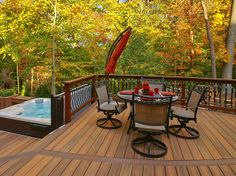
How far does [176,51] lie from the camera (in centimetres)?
948

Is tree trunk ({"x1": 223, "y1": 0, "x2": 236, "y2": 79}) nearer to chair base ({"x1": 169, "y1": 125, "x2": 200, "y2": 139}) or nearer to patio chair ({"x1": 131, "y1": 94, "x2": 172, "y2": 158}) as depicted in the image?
chair base ({"x1": 169, "y1": 125, "x2": 200, "y2": 139})

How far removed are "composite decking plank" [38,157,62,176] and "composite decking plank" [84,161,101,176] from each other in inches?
19.2

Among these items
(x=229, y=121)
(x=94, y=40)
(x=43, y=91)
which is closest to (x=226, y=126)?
(x=229, y=121)

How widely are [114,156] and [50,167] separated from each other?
0.93 m

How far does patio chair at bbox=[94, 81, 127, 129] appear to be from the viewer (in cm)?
413

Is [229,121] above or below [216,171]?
above

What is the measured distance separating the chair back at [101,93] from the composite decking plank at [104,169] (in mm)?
1636

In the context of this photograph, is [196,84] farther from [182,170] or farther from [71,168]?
[71,168]

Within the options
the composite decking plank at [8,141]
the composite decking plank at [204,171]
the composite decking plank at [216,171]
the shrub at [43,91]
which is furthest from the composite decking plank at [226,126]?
the shrub at [43,91]

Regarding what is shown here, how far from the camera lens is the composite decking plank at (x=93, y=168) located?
8.48 ft

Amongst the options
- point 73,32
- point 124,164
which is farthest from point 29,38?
point 124,164

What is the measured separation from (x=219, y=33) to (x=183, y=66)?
2.33 metres

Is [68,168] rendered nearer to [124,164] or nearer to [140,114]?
[124,164]

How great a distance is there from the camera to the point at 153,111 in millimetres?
3053
